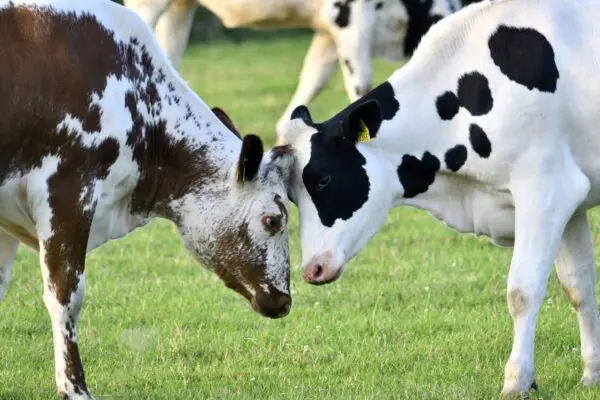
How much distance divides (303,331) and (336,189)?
54.6 inches

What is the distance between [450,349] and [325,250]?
3.86 ft

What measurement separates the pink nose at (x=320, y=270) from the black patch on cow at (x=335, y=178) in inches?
7.0

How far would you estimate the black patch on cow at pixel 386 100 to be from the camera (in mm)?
7125

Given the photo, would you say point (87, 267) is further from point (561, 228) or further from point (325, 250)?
point (561, 228)

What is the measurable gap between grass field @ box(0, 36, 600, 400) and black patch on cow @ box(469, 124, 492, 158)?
1141 mm

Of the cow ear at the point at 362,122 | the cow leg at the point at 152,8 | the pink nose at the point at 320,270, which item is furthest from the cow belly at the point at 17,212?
the cow leg at the point at 152,8

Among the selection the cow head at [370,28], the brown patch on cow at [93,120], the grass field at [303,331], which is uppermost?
the brown patch on cow at [93,120]

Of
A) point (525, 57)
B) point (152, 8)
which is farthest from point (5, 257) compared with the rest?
point (152, 8)

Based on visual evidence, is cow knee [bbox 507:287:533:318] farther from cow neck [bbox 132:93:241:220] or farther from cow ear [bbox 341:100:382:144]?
cow neck [bbox 132:93:241:220]

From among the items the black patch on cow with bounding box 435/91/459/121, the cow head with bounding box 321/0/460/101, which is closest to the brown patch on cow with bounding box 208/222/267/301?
the black patch on cow with bounding box 435/91/459/121

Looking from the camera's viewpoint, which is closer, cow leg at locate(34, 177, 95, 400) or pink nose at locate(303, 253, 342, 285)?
cow leg at locate(34, 177, 95, 400)

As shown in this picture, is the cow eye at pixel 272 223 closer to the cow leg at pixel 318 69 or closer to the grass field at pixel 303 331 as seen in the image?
the grass field at pixel 303 331

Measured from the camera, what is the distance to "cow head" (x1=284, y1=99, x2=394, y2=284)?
693cm

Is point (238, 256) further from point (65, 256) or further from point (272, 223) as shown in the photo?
point (65, 256)
